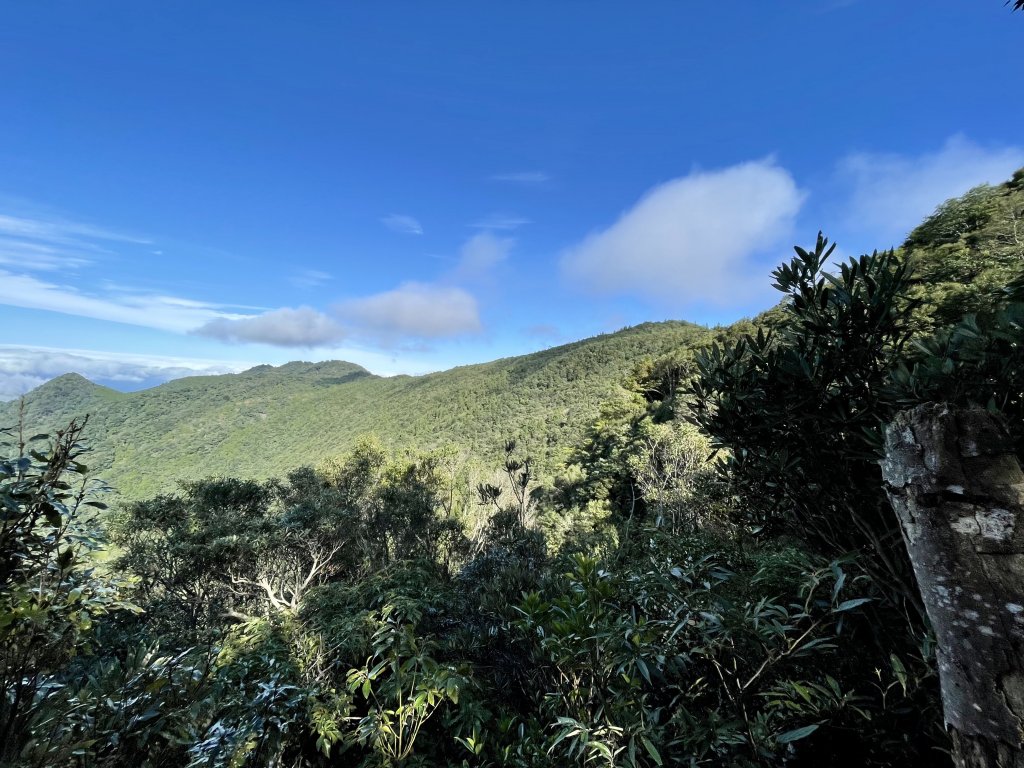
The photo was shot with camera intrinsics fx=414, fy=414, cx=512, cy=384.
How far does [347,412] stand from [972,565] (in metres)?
76.9

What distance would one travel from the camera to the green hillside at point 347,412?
45.0 metres

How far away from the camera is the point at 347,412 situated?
236 feet

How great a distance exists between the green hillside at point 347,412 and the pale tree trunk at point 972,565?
30.1 m

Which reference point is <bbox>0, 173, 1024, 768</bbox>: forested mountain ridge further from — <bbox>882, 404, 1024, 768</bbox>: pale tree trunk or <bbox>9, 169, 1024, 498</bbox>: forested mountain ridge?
<bbox>9, 169, 1024, 498</bbox>: forested mountain ridge

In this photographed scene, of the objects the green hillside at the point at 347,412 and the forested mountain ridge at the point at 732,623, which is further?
the green hillside at the point at 347,412

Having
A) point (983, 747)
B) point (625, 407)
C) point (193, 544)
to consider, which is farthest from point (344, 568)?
point (625, 407)

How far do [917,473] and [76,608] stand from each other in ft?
10.1

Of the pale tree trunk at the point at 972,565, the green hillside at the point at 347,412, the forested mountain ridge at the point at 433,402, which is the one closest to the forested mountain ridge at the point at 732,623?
the pale tree trunk at the point at 972,565

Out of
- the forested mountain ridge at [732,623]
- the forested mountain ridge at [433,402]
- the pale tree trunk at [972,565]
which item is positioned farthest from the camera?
the forested mountain ridge at [433,402]

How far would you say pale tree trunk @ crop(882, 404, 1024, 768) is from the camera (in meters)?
0.90

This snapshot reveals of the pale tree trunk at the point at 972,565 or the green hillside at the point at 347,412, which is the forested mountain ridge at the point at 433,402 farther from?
the pale tree trunk at the point at 972,565

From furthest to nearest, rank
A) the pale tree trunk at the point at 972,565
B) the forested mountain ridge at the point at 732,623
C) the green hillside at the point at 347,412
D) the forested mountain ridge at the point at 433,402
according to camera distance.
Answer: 1. the green hillside at the point at 347,412
2. the forested mountain ridge at the point at 433,402
3. the forested mountain ridge at the point at 732,623
4. the pale tree trunk at the point at 972,565

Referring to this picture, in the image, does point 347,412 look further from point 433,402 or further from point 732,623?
point 732,623

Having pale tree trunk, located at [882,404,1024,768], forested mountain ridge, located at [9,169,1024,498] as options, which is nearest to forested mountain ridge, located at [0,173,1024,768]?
pale tree trunk, located at [882,404,1024,768]
